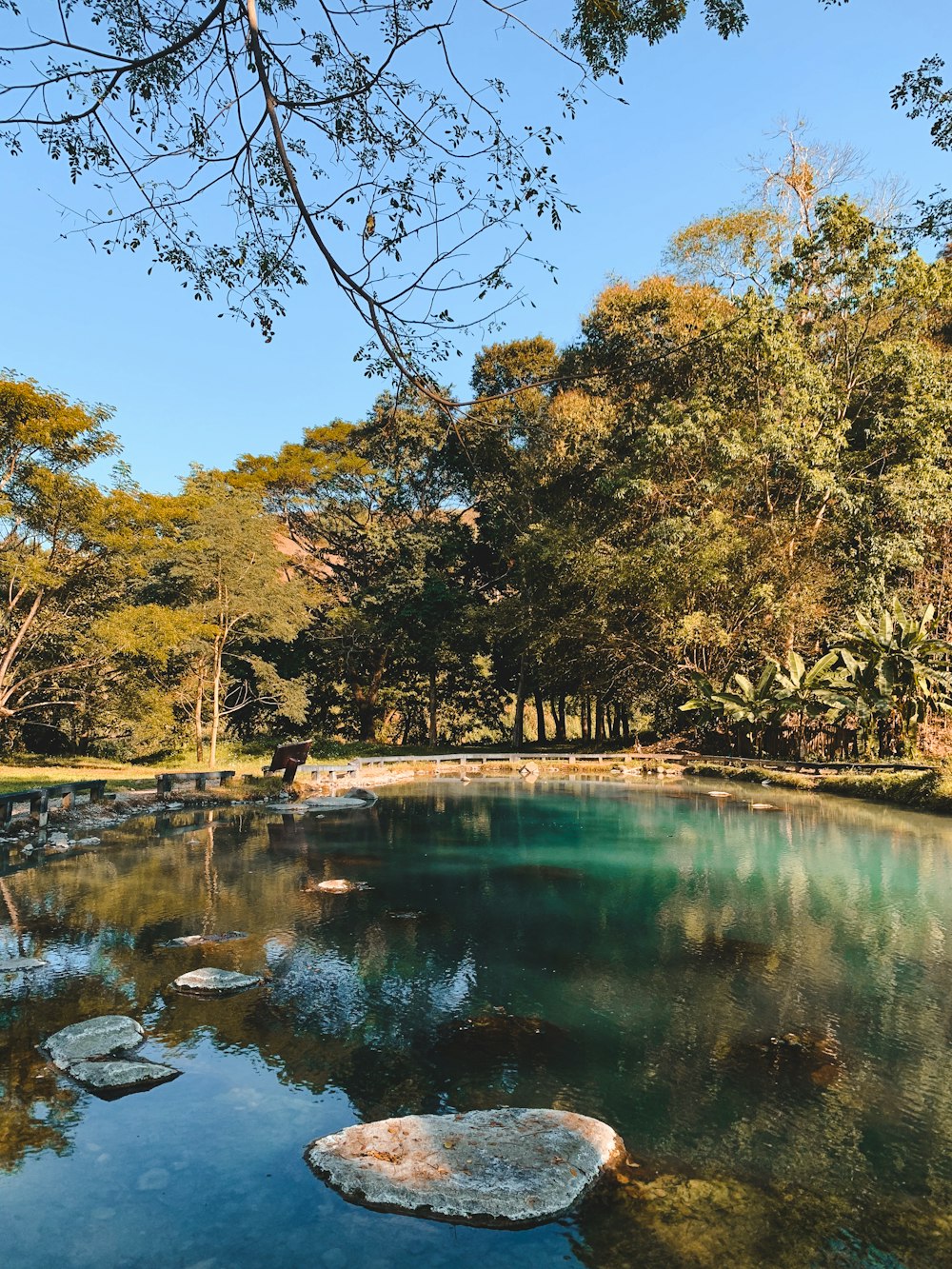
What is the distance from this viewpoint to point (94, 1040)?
492cm

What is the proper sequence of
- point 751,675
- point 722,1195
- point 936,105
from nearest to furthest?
point 722,1195 → point 936,105 → point 751,675

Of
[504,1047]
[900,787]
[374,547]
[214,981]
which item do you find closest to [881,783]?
[900,787]

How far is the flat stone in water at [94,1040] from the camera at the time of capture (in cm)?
472

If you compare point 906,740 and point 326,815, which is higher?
point 906,740

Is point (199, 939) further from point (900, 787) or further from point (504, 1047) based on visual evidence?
point (900, 787)

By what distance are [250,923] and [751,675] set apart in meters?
18.4

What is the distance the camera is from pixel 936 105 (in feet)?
23.0

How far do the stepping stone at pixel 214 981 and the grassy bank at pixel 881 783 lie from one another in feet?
41.2

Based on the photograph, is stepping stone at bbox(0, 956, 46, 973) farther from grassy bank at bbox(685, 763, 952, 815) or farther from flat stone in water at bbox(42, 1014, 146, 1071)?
grassy bank at bbox(685, 763, 952, 815)

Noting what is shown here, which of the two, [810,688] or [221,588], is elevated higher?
[221,588]

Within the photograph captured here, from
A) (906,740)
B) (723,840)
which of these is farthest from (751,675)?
(723,840)

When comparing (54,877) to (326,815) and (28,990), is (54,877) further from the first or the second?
(326,815)

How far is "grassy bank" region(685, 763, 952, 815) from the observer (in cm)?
1437

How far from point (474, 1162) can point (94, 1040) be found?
271cm
